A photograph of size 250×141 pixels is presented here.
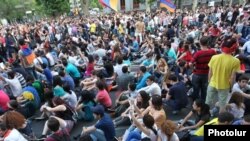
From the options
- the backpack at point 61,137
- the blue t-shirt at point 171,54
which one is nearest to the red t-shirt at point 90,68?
the blue t-shirt at point 171,54

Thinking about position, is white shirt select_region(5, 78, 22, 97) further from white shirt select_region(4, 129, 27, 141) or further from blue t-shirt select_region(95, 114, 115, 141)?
blue t-shirt select_region(95, 114, 115, 141)

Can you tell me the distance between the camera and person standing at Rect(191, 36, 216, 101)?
675 centimetres

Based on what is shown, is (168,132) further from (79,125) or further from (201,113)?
(79,125)

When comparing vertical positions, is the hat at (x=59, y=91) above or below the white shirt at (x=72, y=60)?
below

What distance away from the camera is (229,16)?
18.2 m

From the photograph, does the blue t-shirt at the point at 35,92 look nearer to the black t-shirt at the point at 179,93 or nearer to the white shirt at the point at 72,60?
the white shirt at the point at 72,60

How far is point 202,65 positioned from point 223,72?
89 cm

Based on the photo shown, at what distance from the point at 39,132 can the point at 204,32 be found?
927 centimetres

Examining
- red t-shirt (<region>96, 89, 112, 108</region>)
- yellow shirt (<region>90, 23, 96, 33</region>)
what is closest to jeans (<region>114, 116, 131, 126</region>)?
red t-shirt (<region>96, 89, 112, 108</region>)

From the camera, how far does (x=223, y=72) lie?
237 inches

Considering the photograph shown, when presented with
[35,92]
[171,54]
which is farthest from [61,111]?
[171,54]

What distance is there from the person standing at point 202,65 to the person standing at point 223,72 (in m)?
0.62

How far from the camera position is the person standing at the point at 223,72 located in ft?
19.4

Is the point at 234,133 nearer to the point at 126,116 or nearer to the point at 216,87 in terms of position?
the point at 216,87
